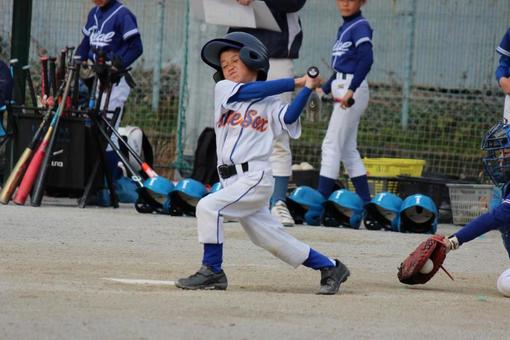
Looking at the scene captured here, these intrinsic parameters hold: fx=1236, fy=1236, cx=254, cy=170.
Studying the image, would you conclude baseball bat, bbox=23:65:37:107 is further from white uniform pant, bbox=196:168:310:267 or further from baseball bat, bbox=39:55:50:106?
white uniform pant, bbox=196:168:310:267

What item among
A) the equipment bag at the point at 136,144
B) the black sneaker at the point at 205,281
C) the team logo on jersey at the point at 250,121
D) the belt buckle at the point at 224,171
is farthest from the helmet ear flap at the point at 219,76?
the equipment bag at the point at 136,144

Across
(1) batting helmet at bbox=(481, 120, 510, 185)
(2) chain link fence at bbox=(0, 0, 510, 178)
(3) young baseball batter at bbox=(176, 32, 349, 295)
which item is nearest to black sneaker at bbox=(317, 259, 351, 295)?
(3) young baseball batter at bbox=(176, 32, 349, 295)

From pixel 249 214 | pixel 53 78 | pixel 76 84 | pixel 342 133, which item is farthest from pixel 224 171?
pixel 53 78

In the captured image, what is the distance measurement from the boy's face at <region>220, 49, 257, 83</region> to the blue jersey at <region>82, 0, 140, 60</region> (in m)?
4.79

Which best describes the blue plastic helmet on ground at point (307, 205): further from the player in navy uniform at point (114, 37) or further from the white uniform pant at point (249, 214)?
the white uniform pant at point (249, 214)

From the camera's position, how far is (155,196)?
11008 millimetres

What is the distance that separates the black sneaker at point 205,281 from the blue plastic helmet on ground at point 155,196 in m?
4.27

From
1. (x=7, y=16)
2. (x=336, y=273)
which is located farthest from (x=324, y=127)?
(x=336, y=273)

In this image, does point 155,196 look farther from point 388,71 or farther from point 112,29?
point 388,71

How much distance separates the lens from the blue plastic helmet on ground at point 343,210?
1049 cm

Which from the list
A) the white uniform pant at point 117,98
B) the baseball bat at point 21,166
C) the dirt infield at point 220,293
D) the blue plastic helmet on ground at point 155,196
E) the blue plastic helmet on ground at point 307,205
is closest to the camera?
the dirt infield at point 220,293

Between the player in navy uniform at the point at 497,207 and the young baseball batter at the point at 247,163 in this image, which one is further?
the player in navy uniform at the point at 497,207

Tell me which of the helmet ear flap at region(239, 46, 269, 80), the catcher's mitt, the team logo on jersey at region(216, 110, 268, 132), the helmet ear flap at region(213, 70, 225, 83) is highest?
the helmet ear flap at region(239, 46, 269, 80)

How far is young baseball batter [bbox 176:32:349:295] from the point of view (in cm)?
657
